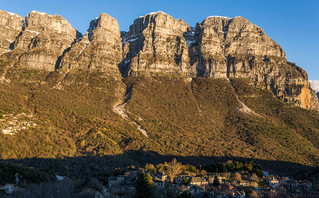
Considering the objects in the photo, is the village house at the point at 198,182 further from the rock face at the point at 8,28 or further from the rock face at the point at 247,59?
the rock face at the point at 8,28

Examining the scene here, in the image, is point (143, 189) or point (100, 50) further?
point (100, 50)

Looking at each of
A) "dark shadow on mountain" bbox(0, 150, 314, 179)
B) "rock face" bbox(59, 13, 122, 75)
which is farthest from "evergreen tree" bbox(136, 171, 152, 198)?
"rock face" bbox(59, 13, 122, 75)

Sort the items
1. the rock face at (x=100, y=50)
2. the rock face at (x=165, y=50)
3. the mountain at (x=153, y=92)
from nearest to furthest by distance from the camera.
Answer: the mountain at (x=153, y=92)
the rock face at (x=100, y=50)
the rock face at (x=165, y=50)

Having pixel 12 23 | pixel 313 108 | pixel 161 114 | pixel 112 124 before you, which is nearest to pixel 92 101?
pixel 112 124

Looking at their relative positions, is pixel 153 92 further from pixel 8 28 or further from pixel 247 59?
pixel 8 28

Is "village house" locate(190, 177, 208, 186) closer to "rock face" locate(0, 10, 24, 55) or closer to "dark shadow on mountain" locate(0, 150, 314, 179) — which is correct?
"dark shadow on mountain" locate(0, 150, 314, 179)

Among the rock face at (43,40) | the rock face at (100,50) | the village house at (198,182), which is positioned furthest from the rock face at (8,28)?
the village house at (198,182)

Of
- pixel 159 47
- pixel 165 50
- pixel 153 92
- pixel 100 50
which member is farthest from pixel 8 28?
pixel 153 92

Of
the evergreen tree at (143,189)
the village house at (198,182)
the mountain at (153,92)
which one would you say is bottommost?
the village house at (198,182)
